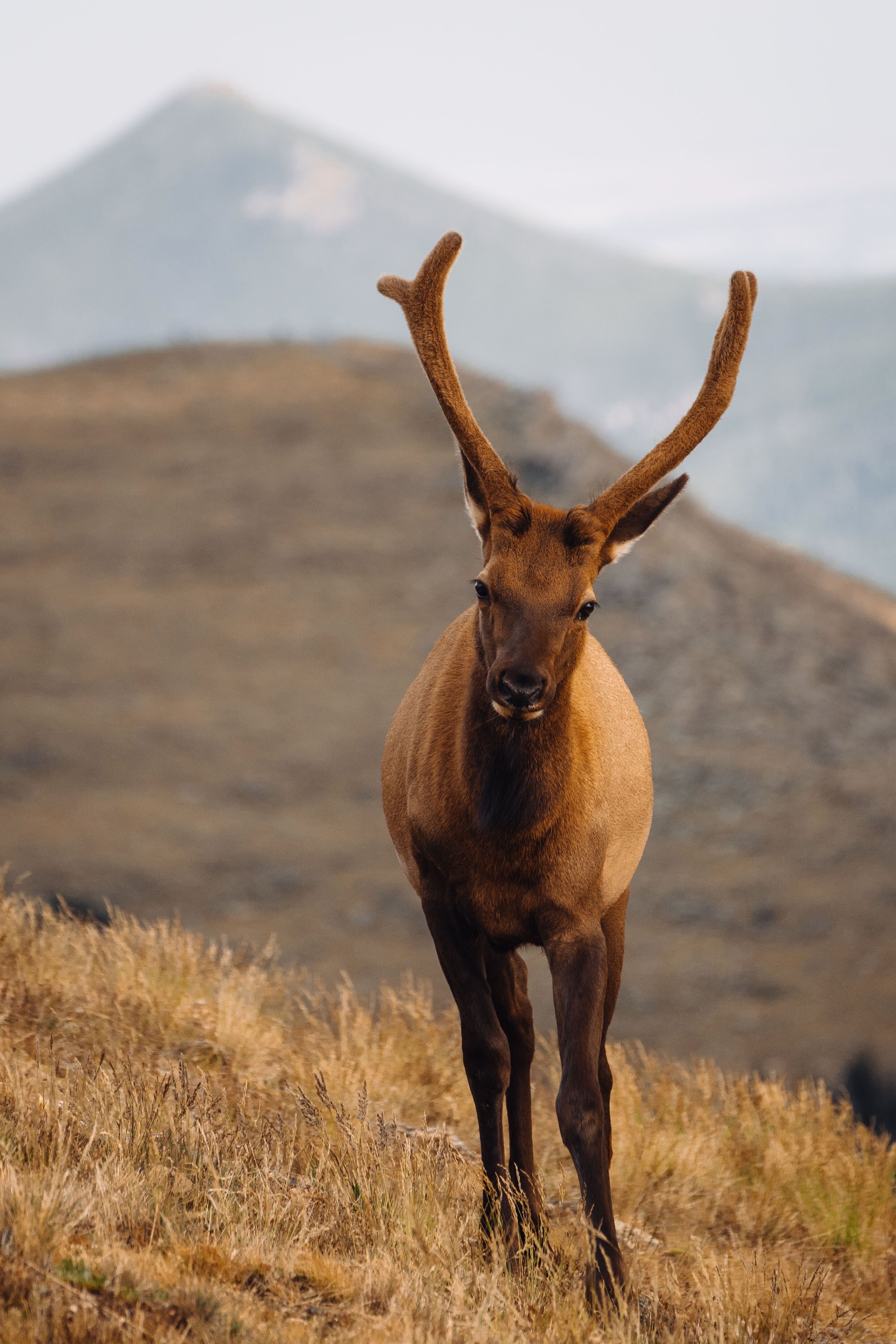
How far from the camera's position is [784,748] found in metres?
44.8

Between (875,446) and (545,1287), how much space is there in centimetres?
16430

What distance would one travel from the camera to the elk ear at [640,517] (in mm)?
4715

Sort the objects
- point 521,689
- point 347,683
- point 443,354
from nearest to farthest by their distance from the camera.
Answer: point 521,689 → point 443,354 → point 347,683

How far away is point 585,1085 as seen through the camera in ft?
14.8

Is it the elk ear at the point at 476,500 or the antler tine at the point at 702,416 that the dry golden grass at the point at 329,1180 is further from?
the antler tine at the point at 702,416

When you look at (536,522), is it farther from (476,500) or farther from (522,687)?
(522,687)

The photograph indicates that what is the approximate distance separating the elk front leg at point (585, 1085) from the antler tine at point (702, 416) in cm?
148

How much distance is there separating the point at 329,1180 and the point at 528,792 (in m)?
1.60

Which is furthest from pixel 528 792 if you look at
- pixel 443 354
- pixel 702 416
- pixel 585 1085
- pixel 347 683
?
pixel 347 683

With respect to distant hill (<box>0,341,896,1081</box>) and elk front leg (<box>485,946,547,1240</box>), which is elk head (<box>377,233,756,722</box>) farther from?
distant hill (<box>0,341,896,1081</box>)

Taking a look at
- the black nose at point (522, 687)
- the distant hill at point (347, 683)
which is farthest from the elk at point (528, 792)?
the distant hill at point (347, 683)

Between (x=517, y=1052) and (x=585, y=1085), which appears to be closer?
(x=585, y=1085)

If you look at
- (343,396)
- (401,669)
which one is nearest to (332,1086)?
(401,669)

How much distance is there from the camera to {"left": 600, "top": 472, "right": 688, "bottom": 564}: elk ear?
15.5ft
